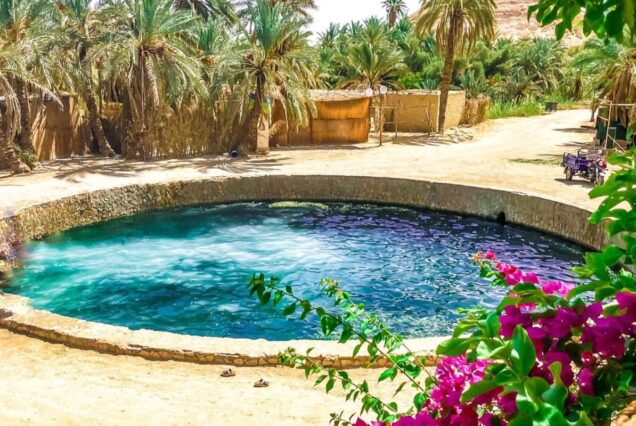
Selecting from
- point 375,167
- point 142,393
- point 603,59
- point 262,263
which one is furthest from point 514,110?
point 142,393

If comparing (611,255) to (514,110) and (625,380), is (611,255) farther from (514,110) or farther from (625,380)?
(514,110)

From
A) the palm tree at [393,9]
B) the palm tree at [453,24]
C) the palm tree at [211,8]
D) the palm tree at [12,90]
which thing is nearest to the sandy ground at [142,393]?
the palm tree at [12,90]

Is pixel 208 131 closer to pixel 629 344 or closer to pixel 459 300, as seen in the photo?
pixel 459 300

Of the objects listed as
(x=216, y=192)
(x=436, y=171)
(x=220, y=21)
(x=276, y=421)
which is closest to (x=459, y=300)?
(x=276, y=421)

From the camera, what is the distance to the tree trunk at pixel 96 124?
20469 mm

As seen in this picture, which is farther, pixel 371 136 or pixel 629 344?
pixel 371 136

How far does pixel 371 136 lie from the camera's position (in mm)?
26578

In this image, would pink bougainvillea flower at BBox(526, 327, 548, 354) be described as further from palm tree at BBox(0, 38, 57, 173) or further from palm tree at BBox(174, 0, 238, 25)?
palm tree at BBox(174, 0, 238, 25)

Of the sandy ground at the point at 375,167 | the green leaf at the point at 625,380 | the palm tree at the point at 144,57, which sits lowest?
the sandy ground at the point at 375,167

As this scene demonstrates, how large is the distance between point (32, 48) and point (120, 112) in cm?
458

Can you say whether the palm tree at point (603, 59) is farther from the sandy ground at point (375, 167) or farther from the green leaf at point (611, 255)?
the green leaf at point (611, 255)

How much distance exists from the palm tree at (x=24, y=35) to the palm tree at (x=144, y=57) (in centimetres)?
164

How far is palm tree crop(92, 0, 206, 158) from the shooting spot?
18844 mm

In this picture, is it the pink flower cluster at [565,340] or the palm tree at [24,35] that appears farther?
the palm tree at [24,35]
